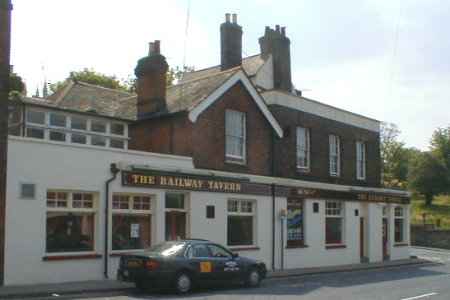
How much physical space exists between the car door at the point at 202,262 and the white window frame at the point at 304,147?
1288cm

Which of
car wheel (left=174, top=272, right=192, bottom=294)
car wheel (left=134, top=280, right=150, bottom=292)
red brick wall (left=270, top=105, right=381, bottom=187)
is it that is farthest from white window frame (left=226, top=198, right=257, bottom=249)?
car wheel (left=174, top=272, right=192, bottom=294)

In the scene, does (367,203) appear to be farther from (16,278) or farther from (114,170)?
(16,278)

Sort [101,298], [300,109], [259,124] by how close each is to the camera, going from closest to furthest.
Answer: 1. [101,298]
2. [259,124]
3. [300,109]

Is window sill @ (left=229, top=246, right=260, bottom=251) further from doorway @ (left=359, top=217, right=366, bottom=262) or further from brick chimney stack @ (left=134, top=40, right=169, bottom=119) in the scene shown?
doorway @ (left=359, top=217, right=366, bottom=262)

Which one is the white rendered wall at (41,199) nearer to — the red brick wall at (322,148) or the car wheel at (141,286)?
the car wheel at (141,286)

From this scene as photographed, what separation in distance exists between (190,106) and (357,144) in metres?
13.5

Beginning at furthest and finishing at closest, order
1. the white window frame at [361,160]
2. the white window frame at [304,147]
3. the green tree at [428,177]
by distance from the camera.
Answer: the green tree at [428,177] → the white window frame at [361,160] → the white window frame at [304,147]

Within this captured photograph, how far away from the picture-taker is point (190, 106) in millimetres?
24812

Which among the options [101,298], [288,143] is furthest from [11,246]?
[288,143]

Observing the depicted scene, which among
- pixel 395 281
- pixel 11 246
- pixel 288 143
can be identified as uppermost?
pixel 288 143

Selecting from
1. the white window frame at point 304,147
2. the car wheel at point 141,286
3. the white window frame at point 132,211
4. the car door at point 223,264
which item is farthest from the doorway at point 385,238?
the car wheel at point 141,286

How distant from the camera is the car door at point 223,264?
61.0 feet

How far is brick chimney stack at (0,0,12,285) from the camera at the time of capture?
1775cm

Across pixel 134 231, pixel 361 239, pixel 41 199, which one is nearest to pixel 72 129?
pixel 134 231
